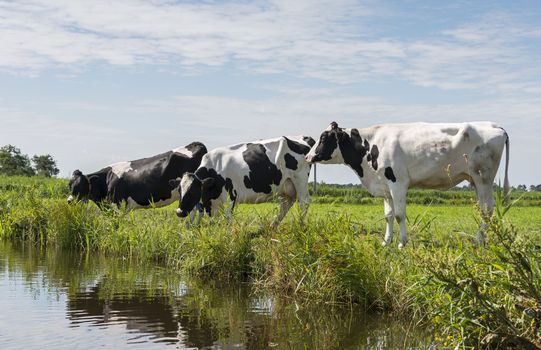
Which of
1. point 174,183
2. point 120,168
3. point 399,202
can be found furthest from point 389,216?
point 120,168

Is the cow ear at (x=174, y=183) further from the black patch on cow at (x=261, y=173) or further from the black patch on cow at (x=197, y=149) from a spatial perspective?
the black patch on cow at (x=261, y=173)

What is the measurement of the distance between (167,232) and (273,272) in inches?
149

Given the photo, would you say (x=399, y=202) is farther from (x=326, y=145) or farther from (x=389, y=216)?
(x=326, y=145)

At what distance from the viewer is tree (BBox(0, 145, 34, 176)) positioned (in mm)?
73188

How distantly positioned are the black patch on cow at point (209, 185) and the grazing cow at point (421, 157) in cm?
316

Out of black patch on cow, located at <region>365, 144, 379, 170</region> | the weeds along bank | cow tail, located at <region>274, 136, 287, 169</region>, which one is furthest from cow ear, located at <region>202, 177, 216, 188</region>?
black patch on cow, located at <region>365, 144, 379, 170</region>

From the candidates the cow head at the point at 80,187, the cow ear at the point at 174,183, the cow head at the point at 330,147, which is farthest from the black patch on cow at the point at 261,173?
the cow head at the point at 80,187

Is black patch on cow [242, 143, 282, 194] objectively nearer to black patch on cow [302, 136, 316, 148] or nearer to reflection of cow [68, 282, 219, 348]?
black patch on cow [302, 136, 316, 148]

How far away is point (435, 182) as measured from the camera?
540 inches

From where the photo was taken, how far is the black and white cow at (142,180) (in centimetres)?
1852

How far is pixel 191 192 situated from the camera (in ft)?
51.6

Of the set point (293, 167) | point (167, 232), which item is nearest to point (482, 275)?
point (167, 232)

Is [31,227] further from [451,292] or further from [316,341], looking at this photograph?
[451,292]

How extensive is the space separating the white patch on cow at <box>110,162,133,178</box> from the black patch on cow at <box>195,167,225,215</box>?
12.0 ft
